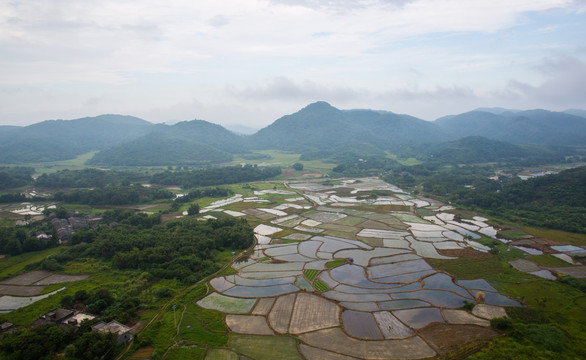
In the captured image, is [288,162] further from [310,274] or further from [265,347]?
[265,347]

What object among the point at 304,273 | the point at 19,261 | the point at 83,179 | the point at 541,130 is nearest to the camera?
the point at 304,273

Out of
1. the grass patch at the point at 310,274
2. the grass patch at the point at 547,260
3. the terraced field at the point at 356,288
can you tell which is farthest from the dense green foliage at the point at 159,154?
the grass patch at the point at 547,260

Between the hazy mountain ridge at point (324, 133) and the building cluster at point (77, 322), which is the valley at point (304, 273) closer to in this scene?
the building cluster at point (77, 322)

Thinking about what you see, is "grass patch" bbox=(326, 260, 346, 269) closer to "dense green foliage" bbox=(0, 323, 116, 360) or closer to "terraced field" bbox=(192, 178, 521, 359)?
"terraced field" bbox=(192, 178, 521, 359)

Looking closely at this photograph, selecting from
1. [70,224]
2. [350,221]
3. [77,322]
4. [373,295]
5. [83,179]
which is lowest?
[373,295]

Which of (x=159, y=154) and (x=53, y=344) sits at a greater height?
(x=159, y=154)

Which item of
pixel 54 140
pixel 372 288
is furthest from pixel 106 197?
pixel 54 140
